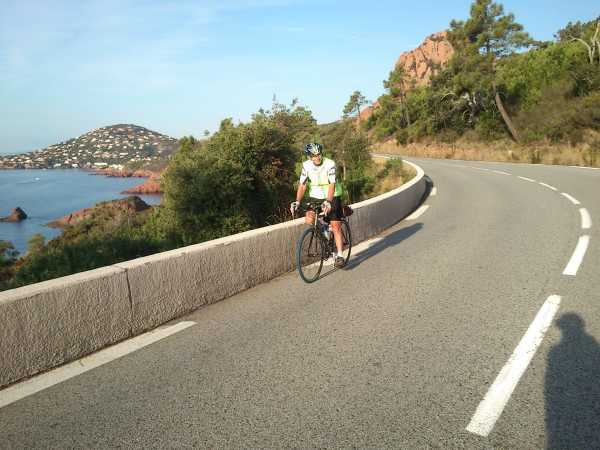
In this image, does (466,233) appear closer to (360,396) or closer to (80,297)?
(360,396)

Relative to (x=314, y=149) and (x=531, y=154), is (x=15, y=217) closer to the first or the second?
(x=531, y=154)

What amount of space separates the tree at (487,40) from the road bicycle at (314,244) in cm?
3519

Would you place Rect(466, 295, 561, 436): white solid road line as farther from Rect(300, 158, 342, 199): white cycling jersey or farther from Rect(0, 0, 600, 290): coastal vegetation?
Rect(0, 0, 600, 290): coastal vegetation

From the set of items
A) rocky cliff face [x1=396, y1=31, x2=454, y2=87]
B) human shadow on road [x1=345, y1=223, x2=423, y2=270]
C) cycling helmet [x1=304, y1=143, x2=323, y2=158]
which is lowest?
human shadow on road [x1=345, y1=223, x2=423, y2=270]

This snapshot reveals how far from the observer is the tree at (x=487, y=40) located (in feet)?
114

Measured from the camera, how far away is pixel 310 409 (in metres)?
2.82

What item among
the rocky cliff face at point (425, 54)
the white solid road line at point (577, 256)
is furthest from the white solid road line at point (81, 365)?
the rocky cliff face at point (425, 54)

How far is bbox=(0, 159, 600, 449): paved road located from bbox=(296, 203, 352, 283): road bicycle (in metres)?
0.23

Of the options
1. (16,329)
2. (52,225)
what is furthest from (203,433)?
(52,225)

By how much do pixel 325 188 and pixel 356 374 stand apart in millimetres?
3158

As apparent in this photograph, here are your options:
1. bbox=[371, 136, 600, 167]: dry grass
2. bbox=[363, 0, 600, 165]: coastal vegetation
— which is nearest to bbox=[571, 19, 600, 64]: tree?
bbox=[363, 0, 600, 165]: coastal vegetation

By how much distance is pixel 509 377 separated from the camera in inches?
124

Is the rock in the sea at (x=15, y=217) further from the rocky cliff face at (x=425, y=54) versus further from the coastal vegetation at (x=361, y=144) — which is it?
the rocky cliff face at (x=425, y=54)

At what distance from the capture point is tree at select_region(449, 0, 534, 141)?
34781 millimetres
